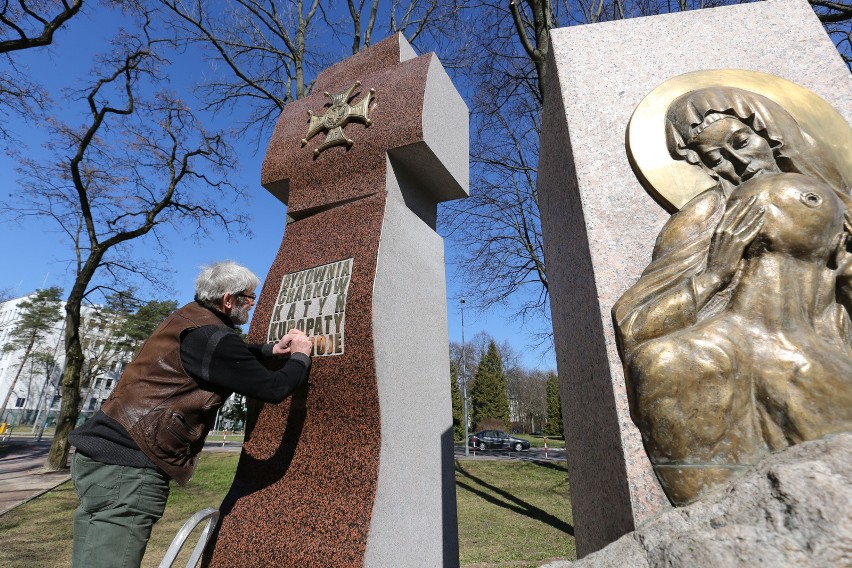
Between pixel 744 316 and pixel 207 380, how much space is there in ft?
6.06

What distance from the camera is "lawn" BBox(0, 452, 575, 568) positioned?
491 cm

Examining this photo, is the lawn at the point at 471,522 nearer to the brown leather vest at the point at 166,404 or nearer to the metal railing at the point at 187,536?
the metal railing at the point at 187,536

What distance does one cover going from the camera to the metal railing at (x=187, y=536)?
5.43ft

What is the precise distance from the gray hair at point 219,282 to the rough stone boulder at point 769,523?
1.73 metres

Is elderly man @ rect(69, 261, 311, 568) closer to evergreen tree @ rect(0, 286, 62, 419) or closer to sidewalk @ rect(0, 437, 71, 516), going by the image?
sidewalk @ rect(0, 437, 71, 516)

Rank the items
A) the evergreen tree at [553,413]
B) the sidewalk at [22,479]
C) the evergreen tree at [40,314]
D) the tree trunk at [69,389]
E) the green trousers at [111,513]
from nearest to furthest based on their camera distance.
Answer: the green trousers at [111,513] → the sidewalk at [22,479] → the tree trunk at [69,389] → the evergreen tree at [40,314] → the evergreen tree at [553,413]

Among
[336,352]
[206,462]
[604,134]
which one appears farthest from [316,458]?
[206,462]

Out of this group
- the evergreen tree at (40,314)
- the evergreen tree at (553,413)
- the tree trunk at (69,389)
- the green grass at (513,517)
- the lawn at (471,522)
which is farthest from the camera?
the evergreen tree at (553,413)

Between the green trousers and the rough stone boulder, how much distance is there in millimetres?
1480

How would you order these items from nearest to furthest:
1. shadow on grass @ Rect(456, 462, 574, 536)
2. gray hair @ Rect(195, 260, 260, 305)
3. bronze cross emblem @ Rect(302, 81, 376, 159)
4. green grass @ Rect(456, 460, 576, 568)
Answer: gray hair @ Rect(195, 260, 260, 305) → bronze cross emblem @ Rect(302, 81, 376, 159) → green grass @ Rect(456, 460, 576, 568) → shadow on grass @ Rect(456, 462, 574, 536)

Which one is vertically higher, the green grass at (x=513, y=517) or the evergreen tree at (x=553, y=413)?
the evergreen tree at (x=553, y=413)

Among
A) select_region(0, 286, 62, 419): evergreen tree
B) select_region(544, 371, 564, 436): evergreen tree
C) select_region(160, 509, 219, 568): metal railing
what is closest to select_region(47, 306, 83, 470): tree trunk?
select_region(160, 509, 219, 568): metal railing

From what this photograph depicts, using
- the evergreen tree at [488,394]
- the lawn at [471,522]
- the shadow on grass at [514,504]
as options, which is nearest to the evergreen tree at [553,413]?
the evergreen tree at [488,394]

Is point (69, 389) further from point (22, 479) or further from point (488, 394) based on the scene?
point (488, 394)
